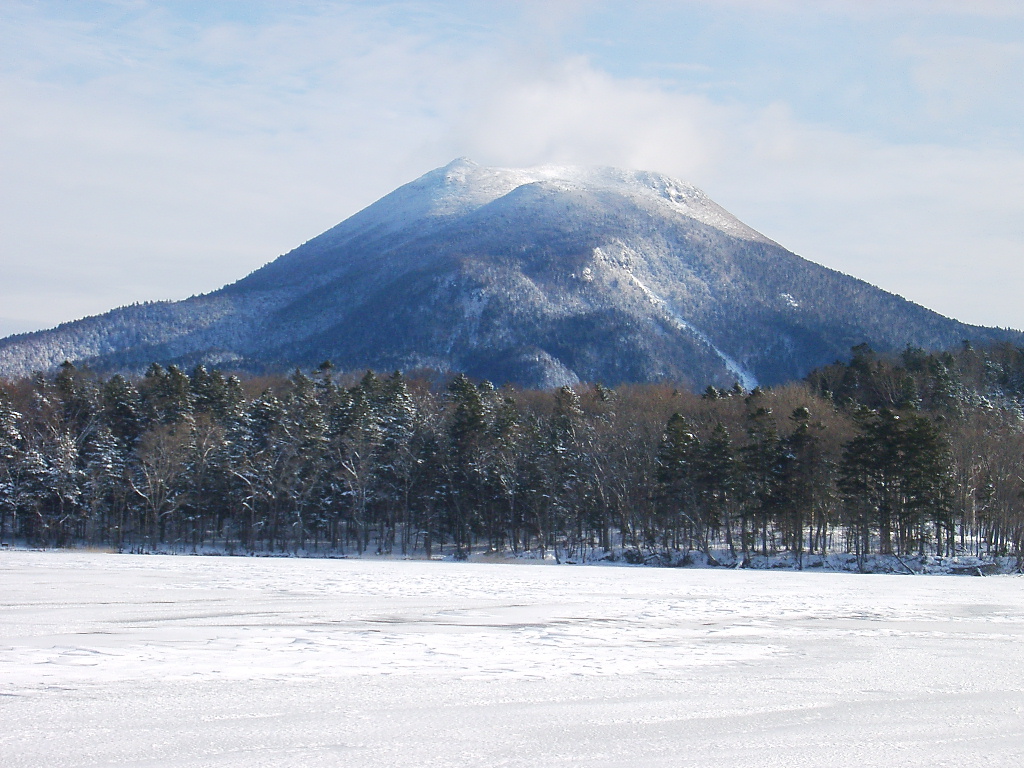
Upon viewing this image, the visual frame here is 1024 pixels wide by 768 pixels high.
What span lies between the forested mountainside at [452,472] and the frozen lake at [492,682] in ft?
134

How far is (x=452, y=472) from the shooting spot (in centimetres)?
7125

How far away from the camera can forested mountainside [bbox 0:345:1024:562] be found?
6188 centimetres

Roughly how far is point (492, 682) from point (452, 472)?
197ft

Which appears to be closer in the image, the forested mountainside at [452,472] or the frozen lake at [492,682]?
the frozen lake at [492,682]

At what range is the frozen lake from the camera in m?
8.36

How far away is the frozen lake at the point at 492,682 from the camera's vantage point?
836cm

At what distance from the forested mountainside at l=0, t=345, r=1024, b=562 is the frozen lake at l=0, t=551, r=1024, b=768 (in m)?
40.7

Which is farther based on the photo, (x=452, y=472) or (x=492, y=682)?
(x=452, y=472)

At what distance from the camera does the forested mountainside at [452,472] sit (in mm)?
61875

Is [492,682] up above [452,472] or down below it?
below

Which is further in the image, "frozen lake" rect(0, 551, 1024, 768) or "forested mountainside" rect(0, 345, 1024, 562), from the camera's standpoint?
"forested mountainside" rect(0, 345, 1024, 562)

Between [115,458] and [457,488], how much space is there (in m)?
27.2

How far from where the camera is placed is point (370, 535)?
82.3 meters

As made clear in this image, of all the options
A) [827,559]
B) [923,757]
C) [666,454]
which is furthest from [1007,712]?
[666,454]
